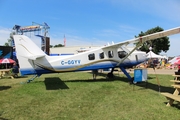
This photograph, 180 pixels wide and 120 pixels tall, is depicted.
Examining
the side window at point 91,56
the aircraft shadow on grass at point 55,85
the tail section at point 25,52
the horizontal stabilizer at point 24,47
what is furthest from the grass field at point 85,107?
the side window at point 91,56

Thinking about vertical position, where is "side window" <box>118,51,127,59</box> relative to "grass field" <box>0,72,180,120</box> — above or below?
above

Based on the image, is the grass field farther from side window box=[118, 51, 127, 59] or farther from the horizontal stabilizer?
side window box=[118, 51, 127, 59]

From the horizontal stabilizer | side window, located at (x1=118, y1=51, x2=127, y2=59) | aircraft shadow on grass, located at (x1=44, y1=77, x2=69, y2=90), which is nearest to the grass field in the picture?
aircraft shadow on grass, located at (x1=44, y1=77, x2=69, y2=90)

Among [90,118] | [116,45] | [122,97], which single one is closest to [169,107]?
[122,97]

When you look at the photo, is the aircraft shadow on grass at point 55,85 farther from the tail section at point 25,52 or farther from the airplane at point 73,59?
the tail section at point 25,52

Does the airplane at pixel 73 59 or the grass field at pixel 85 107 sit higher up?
the airplane at pixel 73 59

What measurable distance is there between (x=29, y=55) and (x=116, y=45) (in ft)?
20.5

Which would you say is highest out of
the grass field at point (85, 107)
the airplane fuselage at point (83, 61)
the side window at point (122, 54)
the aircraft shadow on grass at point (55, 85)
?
the side window at point (122, 54)

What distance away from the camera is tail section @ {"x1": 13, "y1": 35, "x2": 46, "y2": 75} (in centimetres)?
1026

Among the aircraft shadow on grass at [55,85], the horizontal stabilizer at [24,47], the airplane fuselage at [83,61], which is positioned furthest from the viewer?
the airplane fuselage at [83,61]

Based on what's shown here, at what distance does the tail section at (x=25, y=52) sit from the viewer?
10.3 metres

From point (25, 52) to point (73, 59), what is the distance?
3206 millimetres

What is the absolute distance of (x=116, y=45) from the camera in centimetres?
1234

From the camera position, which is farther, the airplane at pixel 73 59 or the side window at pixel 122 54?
the side window at pixel 122 54
